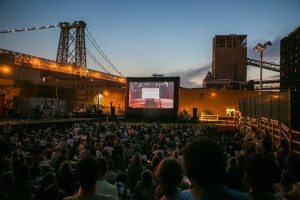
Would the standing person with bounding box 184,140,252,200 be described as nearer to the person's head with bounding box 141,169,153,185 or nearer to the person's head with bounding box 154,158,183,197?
the person's head with bounding box 154,158,183,197

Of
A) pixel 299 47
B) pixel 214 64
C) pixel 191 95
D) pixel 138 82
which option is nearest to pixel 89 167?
pixel 138 82

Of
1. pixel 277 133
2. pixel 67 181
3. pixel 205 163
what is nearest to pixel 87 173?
pixel 205 163

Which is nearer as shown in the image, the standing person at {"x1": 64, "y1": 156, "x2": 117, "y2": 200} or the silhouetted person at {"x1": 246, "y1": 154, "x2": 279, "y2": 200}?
the silhouetted person at {"x1": 246, "y1": 154, "x2": 279, "y2": 200}

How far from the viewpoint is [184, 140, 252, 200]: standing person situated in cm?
205

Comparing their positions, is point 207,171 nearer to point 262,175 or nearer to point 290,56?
point 262,175

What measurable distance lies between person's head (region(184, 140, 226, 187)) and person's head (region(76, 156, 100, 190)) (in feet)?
4.03

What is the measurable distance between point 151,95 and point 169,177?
3134 centimetres

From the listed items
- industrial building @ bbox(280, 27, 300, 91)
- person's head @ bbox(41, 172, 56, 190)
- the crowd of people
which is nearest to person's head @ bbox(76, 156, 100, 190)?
the crowd of people

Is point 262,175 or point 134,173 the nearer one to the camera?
point 262,175

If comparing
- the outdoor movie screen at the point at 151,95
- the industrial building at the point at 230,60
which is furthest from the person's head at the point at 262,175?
the industrial building at the point at 230,60

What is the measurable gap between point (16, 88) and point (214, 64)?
43.2m

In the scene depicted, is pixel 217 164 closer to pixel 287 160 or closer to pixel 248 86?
pixel 287 160

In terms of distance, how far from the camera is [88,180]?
3072mm

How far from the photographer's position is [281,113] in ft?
46.3
